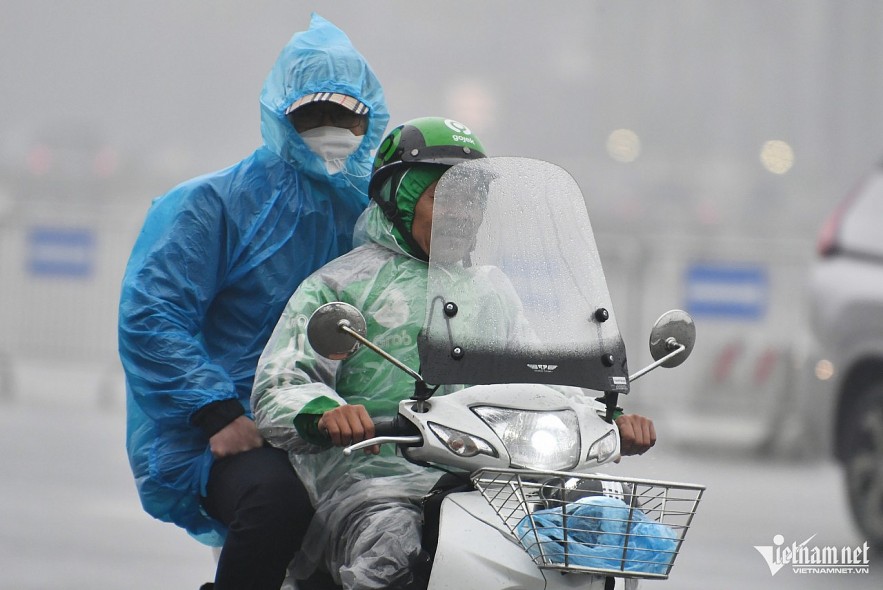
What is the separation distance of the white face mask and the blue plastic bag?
58.5 inches

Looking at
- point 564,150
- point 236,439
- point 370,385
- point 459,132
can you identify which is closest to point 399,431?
point 370,385

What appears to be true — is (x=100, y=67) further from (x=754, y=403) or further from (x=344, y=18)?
(x=754, y=403)

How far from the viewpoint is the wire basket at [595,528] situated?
297 cm

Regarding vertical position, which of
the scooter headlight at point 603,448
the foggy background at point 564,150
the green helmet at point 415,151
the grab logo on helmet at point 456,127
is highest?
the foggy background at point 564,150

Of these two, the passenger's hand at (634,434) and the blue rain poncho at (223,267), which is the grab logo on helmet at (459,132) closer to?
the blue rain poncho at (223,267)

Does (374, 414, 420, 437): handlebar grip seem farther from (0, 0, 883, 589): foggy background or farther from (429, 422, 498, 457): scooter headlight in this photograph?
(0, 0, 883, 589): foggy background

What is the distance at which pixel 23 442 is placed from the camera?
1134 centimetres

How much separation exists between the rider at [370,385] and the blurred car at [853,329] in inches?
198

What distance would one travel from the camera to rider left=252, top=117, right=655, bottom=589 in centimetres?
335

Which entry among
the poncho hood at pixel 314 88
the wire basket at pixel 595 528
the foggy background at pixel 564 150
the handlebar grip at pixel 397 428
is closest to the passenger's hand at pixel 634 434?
the wire basket at pixel 595 528

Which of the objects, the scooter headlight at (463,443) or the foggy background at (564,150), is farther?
the foggy background at (564,150)

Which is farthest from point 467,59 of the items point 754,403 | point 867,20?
point 754,403

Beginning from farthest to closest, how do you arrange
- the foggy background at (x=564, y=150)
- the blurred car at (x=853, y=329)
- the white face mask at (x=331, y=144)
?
the foggy background at (x=564, y=150), the blurred car at (x=853, y=329), the white face mask at (x=331, y=144)

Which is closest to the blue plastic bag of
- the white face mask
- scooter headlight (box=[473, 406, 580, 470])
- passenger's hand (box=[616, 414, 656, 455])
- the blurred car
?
Answer: scooter headlight (box=[473, 406, 580, 470])
